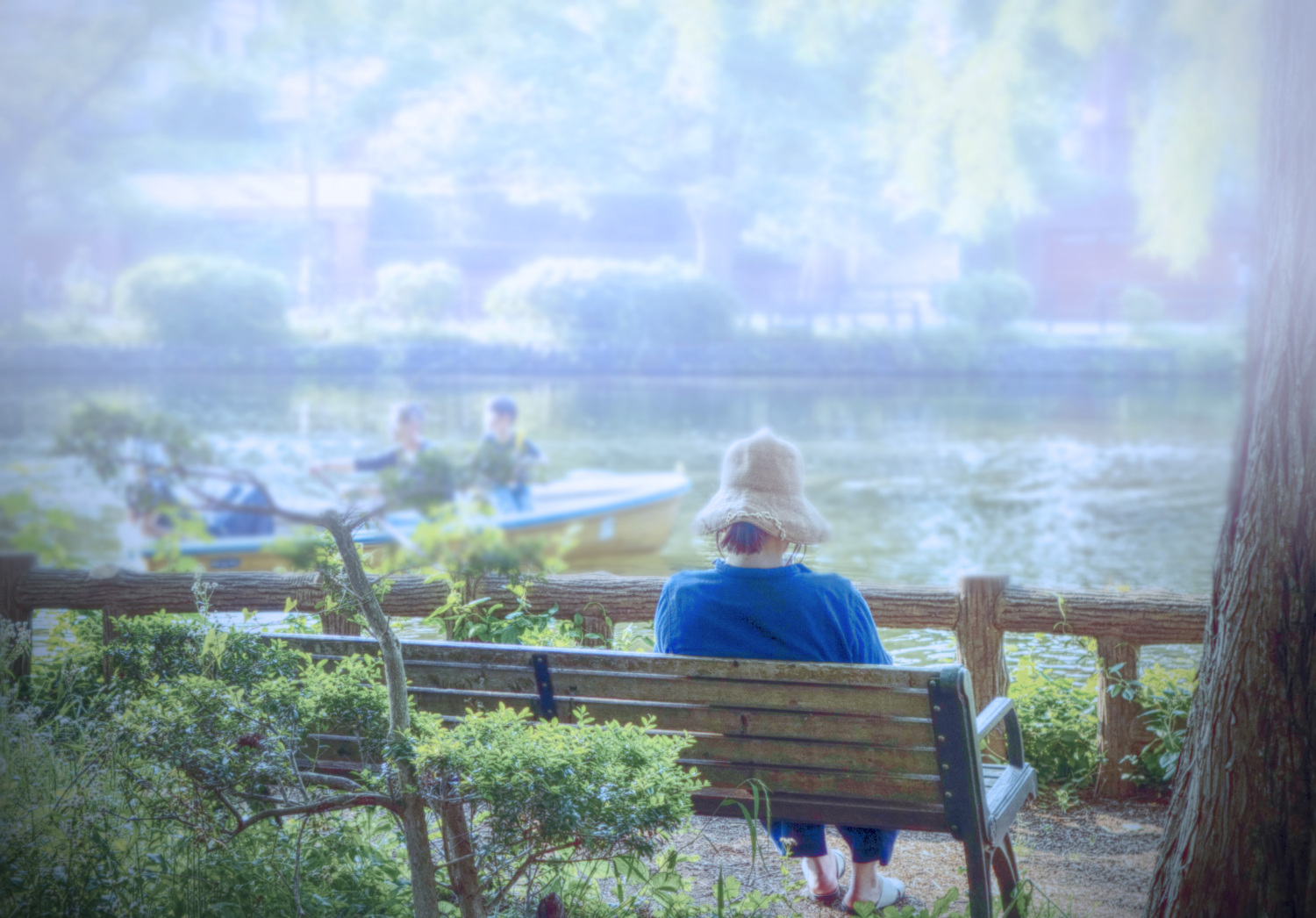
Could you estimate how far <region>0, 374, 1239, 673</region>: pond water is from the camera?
16344 millimetres

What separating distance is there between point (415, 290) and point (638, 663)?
78.8 feet

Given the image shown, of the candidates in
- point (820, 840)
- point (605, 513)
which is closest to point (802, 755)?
point (820, 840)

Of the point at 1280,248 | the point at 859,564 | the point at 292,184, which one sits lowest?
the point at 859,564

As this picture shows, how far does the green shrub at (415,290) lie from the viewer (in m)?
24.4

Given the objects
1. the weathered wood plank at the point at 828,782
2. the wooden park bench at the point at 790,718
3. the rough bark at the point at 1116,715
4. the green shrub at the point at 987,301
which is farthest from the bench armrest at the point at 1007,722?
the green shrub at the point at 987,301

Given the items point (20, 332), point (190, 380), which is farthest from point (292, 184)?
point (20, 332)

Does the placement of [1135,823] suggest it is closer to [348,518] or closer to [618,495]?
[348,518]

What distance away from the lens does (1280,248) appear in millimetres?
1489

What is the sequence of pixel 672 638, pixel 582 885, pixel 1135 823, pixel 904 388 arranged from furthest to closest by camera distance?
pixel 904 388 < pixel 1135 823 < pixel 672 638 < pixel 582 885

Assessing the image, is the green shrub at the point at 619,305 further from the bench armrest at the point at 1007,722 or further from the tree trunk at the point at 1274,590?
the tree trunk at the point at 1274,590

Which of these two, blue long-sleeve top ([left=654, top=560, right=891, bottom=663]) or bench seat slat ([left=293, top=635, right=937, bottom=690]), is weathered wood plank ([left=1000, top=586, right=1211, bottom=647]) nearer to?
blue long-sleeve top ([left=654, top=560, right=891, bottom=663])

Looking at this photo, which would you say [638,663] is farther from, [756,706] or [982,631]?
[982,631]

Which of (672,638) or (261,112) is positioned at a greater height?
(261,112)

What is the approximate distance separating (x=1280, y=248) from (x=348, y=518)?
1277mm
